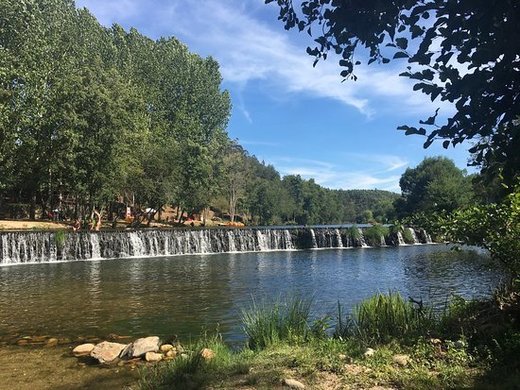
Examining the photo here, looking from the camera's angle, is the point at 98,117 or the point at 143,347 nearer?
the point at 143,347

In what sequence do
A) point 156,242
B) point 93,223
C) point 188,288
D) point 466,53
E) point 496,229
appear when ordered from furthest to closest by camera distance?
1. point 93,223
2. point 156,242
3. point 188,288
4. point 496,229
5. point 466,53

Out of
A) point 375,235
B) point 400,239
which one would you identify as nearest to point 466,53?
point 375,235

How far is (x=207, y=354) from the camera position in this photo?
6793mm

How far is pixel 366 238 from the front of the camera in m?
42.6

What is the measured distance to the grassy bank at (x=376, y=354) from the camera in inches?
200

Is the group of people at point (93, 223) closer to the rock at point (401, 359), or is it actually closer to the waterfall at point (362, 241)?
the waterfall at point (362, 241)

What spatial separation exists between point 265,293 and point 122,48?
47960mm

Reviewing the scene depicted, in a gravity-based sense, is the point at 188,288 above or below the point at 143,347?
above

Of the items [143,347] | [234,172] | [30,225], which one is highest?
Result: [234,172]

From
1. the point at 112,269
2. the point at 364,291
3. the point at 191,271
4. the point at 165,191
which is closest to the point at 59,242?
the point at 112,269

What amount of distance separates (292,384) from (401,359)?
156 centimetres

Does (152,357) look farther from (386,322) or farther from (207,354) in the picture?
(386,322)

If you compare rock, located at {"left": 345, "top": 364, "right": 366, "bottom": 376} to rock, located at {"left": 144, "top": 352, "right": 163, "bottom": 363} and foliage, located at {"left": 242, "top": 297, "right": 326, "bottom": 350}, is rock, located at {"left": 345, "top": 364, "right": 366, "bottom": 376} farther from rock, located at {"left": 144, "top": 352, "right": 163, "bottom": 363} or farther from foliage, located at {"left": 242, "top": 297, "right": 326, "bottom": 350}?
rock, located at {"left": 144, "top": 352, "right": 163, "bottom": 363}

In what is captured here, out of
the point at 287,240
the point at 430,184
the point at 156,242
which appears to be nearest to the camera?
the point at 156,242
